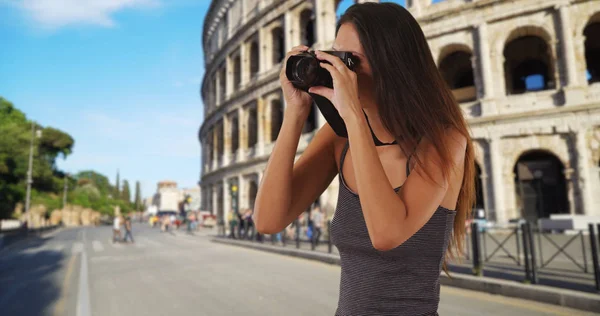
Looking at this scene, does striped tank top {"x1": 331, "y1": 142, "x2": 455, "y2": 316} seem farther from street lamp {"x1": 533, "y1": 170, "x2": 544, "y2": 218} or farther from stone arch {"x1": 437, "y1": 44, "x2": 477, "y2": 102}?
stone arch {"x1": 437, "y1": 44, "x2": 477, "y2": 102}

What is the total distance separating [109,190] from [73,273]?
112647 millimetres

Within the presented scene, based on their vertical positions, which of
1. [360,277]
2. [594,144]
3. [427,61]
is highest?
[594,144]

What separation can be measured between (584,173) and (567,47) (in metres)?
5.25

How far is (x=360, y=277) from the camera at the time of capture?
1.04 meters

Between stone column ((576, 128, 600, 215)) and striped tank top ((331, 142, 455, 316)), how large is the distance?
1726 cm

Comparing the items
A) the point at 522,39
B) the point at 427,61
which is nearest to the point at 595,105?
the point at 522,39

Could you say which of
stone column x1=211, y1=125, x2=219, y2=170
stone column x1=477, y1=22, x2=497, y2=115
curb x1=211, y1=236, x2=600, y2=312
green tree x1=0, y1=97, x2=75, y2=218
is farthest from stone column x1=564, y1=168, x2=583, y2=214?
green tree x1=0, y1=97, x2=75, y2=218

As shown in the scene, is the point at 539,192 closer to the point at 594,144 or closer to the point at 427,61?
the point at 594,144

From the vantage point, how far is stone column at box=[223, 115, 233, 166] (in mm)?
29938

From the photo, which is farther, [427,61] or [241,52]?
[241,52]

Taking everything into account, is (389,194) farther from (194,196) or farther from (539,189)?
(194,196)

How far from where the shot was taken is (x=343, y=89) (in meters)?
0.96

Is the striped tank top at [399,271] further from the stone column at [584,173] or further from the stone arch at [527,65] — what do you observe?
the stone arch at [527,65]

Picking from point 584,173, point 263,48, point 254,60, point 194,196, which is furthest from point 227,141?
point 194,196
